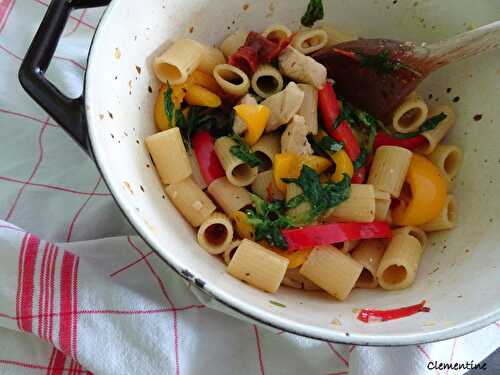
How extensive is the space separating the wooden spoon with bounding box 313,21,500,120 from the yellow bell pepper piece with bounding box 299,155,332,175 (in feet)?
0.60

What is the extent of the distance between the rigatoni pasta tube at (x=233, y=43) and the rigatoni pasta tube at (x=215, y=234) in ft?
1.23

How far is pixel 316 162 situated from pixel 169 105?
302mm

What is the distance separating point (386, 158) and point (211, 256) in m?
0.40

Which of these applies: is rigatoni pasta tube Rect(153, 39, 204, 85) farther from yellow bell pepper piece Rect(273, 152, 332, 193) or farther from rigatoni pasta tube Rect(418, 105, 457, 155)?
rigatoni pasta tube Rect(418, 105, 457, 155)

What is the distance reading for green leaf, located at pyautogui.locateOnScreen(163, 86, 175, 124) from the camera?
3.43ft

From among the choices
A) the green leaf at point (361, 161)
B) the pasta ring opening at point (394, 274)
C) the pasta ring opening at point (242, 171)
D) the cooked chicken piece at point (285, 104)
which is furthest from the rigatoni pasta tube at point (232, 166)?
the pasta ring opening at point (394, 274)

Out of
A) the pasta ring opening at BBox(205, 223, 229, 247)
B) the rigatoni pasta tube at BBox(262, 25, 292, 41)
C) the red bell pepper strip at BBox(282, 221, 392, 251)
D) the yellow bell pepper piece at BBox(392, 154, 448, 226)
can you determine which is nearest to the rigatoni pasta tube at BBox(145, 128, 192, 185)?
the pasta ring opening at BBox(205, 223, 229, 247)

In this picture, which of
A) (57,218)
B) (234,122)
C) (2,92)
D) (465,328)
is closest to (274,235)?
(234,122)

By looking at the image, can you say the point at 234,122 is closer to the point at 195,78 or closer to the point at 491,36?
the point at 195,78

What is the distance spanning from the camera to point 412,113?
1.18 meters

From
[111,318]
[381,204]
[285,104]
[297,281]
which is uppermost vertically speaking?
[285,104]

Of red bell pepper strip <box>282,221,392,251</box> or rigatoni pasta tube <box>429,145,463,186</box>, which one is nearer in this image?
red bell pepper strip <box>282,221,392,251</box>

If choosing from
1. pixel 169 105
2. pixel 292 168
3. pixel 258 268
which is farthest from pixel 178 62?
pixel 258 268

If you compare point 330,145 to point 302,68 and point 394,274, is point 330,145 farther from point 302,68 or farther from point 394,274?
point 394,274
